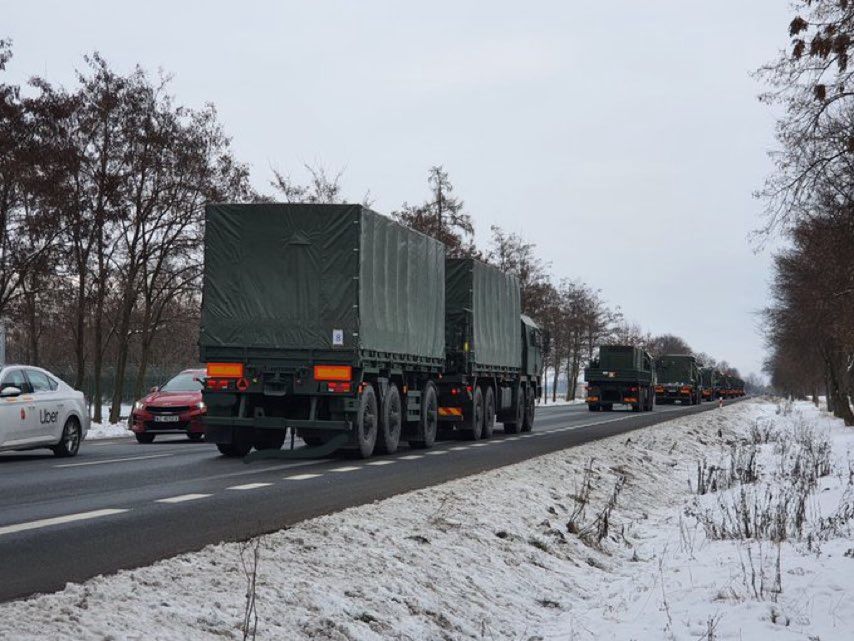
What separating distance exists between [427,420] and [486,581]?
12.8m

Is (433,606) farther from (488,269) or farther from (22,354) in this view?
(22,354)

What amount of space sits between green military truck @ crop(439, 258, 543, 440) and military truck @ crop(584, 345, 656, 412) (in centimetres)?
2386

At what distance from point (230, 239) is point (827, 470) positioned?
10.9 metres

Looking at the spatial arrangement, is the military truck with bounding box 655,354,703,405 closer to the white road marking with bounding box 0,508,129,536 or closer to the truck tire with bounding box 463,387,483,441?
the truck tire with bounding box 463,387,483,441

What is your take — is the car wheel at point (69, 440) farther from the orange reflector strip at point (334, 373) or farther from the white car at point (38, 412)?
the orange reflector strip at point (334, 373)

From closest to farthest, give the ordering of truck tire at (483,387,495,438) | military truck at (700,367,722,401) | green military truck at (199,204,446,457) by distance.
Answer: green military truck at (199,204,446,457) < truck tire at (483,387,495,438) < military truck at (700,367,722,401)

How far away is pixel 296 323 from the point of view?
56.9 ft

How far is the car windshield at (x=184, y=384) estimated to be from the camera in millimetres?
25969

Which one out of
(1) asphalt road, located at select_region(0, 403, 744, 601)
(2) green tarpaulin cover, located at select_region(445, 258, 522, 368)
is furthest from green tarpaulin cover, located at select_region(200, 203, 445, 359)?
(2) green tarpaulin cover, located at select_region(445, 258, 522, 368)

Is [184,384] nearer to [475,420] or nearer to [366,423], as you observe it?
[475,420]

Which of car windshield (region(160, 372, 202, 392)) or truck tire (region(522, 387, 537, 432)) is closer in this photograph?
car windshield (region(160, 372, 202, 392))

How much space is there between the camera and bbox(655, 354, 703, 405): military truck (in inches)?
2799

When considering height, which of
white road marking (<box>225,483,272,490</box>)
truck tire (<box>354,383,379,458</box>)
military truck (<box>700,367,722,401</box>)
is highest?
military truck (<box>700,367,722,401</box>)

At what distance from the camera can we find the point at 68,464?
57.0 ft
